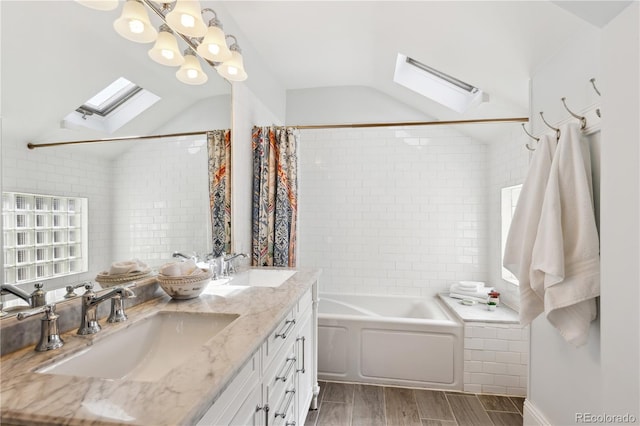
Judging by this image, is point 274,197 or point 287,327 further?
point 274,197

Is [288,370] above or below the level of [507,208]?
below

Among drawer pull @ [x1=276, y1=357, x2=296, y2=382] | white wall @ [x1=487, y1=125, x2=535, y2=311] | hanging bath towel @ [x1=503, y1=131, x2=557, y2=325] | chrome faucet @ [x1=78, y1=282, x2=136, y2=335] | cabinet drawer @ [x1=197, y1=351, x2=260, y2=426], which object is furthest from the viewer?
white wall @ [x1=487, y1=125, x2=535, y2=311]

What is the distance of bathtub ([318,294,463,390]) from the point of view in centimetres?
237

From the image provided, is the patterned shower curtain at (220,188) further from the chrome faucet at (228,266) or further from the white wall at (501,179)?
the white wall at (501,179)

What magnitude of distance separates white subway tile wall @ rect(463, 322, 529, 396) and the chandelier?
8.01 feet

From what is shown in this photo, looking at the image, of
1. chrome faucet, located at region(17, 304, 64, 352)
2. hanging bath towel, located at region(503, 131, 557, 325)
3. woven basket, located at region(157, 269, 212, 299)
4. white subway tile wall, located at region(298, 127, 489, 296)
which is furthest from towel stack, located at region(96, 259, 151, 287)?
white subway tile wall, located at region(298, 127, 489, 296)

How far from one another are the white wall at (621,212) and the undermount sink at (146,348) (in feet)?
4.10

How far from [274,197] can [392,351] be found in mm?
1540

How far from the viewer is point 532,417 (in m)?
1.87

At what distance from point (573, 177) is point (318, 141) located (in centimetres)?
259

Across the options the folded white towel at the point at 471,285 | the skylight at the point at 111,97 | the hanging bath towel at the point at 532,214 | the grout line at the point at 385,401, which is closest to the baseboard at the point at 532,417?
the hanging bath towel at the point at 532,214

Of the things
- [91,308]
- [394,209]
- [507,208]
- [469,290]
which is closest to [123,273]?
[91,308]

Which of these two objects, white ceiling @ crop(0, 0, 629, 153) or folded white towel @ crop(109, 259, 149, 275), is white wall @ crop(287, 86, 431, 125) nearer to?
white ceiling @ crop(0, 0, 629, 153)

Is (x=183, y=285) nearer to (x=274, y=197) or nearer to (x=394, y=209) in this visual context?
(x=274, y=197)
